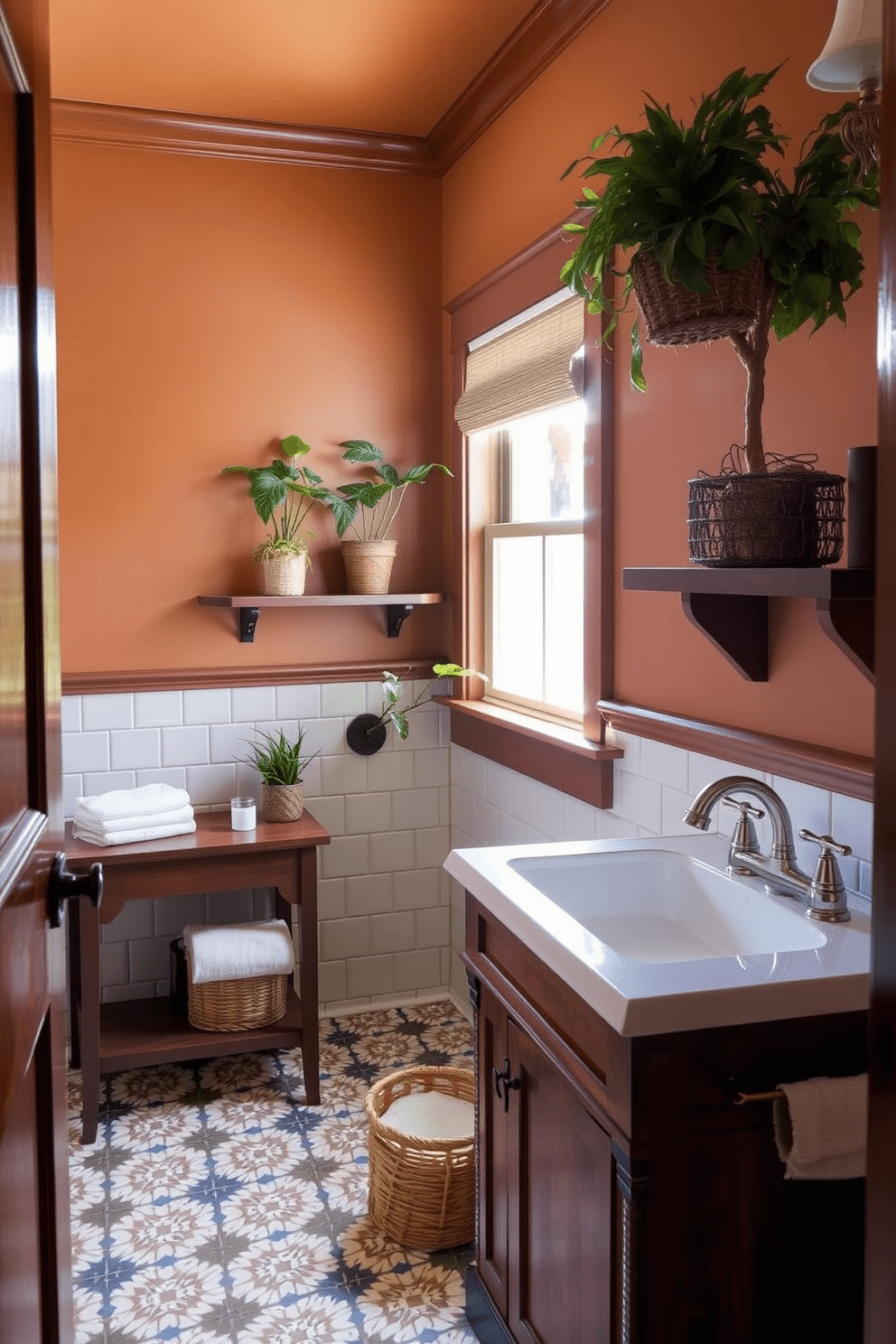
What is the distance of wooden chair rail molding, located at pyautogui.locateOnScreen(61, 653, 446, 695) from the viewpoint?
354 centimetres

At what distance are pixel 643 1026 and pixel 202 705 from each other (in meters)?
2.53

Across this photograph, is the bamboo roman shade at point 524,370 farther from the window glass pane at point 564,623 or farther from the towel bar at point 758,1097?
the towel bar at point 758,1097

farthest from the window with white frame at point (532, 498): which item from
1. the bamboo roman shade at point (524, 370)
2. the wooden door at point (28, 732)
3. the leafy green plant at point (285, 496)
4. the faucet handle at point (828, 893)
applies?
the wooden door at point (28, 732)

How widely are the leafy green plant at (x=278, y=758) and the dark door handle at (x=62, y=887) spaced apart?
206cm

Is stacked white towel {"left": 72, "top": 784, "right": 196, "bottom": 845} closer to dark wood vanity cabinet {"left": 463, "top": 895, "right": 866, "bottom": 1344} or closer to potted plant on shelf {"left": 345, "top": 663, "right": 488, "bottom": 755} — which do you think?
potted plant on shelf {"left": 345, "top": 663, "right": 488, "bottom": 755}

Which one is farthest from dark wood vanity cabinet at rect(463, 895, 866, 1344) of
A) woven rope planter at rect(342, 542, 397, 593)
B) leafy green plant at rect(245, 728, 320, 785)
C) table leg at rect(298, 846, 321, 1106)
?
woven rope planter at rect(342, 542, 397, 593)

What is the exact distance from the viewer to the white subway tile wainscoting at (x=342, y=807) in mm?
3582

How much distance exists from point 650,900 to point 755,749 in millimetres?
337

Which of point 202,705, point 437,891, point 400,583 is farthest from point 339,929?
point 400,583

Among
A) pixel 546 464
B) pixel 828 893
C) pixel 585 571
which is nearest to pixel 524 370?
pixel 546 464

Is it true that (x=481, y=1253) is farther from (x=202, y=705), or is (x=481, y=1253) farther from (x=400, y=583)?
(x=400, y=583)

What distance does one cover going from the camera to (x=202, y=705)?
12.1ft

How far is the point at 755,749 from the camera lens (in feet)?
6.83

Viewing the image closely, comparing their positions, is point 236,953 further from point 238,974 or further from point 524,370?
point 524,370
